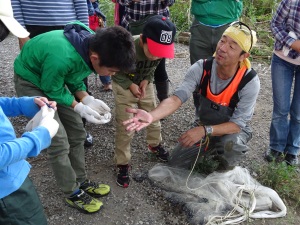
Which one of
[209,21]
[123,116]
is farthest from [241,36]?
[123,116]

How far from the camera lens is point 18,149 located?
1.48 m

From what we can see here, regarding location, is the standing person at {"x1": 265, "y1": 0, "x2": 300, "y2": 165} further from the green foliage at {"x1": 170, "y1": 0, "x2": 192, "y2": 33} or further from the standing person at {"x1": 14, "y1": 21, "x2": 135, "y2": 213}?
the green foliage at {"x1": 170, "y1": 0, "x2": 192, "y2": 33}

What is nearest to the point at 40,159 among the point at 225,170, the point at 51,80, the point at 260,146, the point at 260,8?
the point at 51,80

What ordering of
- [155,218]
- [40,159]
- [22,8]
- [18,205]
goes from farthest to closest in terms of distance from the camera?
1. [40,159]
2. [22,8]
3. [155,218]
4. [18,205]

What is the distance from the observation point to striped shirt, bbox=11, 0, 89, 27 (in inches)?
113

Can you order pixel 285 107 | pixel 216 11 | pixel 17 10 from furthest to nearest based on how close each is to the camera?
→ pixel 216 11, pixel 285 107, pixel 17 10

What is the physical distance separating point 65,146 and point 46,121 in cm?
71

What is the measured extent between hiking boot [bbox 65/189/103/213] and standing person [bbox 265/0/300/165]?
1679 mm

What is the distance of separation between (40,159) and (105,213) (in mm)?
936

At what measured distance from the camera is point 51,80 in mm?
2217

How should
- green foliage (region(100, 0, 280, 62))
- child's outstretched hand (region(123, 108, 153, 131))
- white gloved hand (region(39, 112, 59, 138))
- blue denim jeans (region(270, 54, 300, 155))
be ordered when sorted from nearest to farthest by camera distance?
white gloved hand (region(39, 112, 59, 138)) → child's outstretched hand (region(123, 108, 153, 131)) → blue denim jeans (region(270, 54, 300, 155)) → green foliage (region(100, 0, 280, 62))

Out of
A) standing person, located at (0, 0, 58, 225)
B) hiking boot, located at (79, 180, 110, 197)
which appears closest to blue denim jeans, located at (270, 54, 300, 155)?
hiking boot, located at (79, 180, 110, 197)

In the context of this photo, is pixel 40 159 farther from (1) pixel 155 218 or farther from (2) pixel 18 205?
(2) pixel 18 205

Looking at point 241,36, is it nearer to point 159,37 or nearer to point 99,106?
point 159,37
